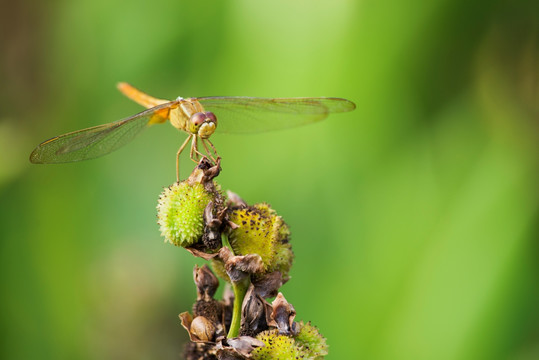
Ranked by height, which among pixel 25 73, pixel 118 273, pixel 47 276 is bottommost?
pixel 47 276

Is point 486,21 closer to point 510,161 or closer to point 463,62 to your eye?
point 463,62

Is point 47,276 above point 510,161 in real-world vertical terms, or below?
below

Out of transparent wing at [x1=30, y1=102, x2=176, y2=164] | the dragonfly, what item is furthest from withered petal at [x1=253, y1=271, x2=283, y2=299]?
transparent wing at [x1=30, y1=102, x2=176, y2=164]

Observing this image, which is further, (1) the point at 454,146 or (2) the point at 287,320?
(1) the point at 454,146

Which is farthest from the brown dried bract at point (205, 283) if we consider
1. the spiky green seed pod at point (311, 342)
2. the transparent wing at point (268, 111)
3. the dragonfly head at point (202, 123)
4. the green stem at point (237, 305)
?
the transparent wing at point (268, 111)

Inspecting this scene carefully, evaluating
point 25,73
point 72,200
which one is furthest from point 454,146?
point 25,73

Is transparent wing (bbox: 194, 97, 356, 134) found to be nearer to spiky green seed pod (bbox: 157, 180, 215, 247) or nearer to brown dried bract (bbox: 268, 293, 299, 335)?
spiky green seed pod (bbox: 157, 180, 215, 247)
